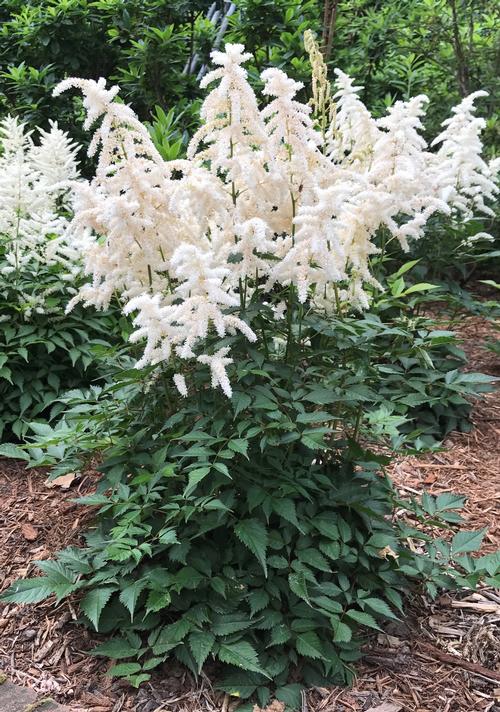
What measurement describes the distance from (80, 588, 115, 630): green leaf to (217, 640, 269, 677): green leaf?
1.43 feet

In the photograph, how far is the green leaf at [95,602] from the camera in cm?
241

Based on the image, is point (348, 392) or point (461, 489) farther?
point (461, 489)

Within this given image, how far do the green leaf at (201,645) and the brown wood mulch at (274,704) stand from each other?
194 mm

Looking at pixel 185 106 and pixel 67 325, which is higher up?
pixel 185 106

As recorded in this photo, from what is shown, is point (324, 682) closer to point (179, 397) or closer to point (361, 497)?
point (361, 497)

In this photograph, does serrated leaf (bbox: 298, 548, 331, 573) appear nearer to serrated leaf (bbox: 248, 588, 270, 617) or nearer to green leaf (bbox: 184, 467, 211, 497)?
serrated leaf (bbox: 248, 588, 270, 617)

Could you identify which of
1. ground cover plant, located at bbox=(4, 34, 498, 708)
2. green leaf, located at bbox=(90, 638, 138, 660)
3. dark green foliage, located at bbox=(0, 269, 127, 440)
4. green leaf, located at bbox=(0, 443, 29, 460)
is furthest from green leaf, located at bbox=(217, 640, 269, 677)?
dark green foliage, located at bbox=(0, 269, 127, 440)

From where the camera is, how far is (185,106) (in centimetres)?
695

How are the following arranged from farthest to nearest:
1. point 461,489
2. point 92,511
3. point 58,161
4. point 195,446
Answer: point 58,161, point 461,489, point 92,511, point 195,446

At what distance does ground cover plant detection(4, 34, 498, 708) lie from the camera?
2.35 metres

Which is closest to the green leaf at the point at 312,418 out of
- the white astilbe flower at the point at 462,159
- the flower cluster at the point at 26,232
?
the flower cluster at the point at 26,232

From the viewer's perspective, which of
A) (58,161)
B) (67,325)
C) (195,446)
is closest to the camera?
(195,446)

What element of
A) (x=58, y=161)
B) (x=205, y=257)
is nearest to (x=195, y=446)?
(x=205, y=257)

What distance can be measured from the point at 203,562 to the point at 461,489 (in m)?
1.75
